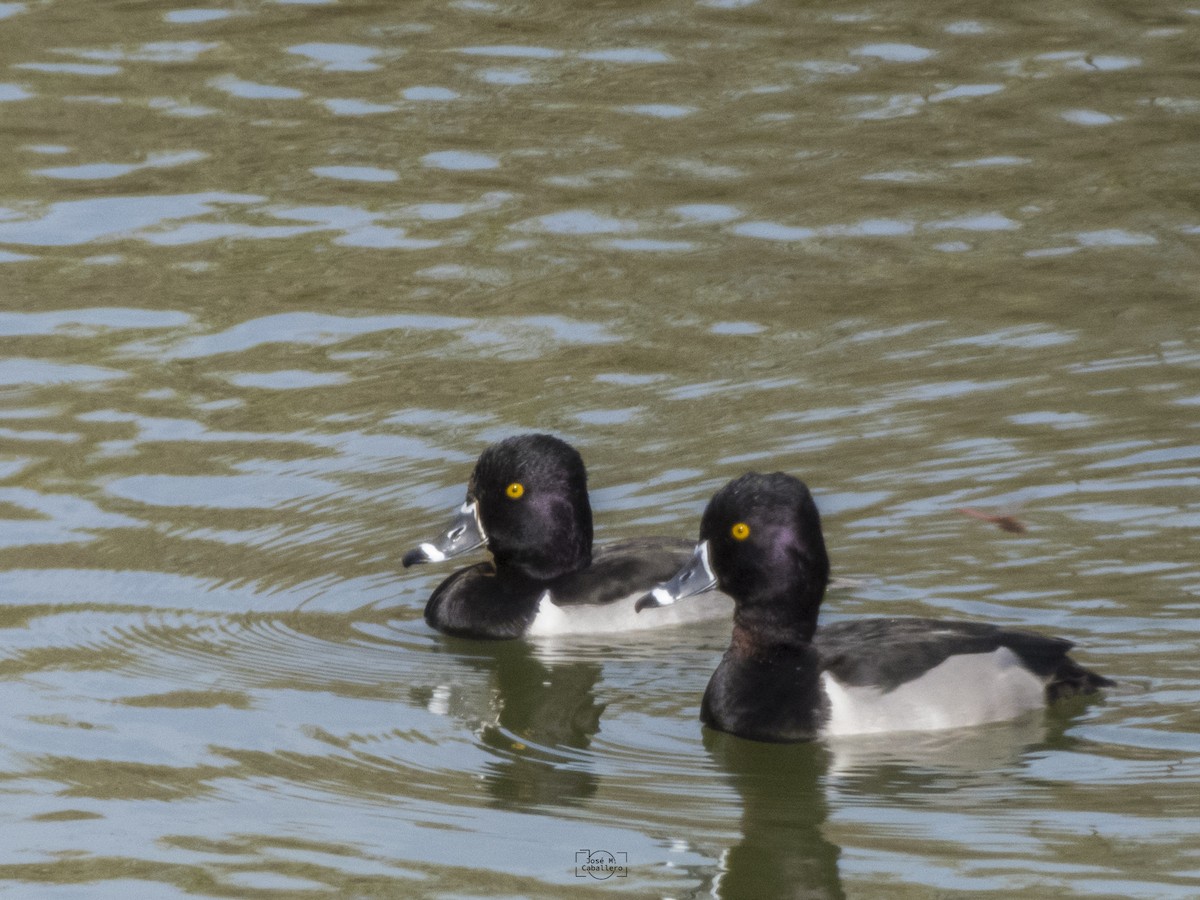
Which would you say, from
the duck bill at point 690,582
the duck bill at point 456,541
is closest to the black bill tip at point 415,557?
the duck bill at point 456,541

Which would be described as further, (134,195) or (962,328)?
(134,195)

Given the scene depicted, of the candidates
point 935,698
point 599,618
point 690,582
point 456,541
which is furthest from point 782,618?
point 456,541

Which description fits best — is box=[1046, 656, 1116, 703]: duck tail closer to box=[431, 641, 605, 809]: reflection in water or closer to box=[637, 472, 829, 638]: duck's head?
box=[637, 472, 829, 638]: duck's head

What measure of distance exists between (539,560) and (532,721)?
134 centimetres

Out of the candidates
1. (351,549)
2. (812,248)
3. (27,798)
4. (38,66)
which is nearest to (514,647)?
(351,549)

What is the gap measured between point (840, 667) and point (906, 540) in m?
1.70

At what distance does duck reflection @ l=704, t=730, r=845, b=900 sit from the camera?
6.79 m

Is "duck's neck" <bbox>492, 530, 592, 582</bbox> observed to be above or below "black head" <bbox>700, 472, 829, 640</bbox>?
below

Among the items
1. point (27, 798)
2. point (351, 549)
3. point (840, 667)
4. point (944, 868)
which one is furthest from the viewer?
point (351, 549)

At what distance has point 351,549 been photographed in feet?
33.3

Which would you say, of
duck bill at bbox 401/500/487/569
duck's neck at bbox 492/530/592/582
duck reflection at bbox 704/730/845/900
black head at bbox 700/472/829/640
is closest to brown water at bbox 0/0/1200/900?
duck reflection at bbox 704/730/845/900

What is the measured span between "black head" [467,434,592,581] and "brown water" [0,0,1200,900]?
0.49 m

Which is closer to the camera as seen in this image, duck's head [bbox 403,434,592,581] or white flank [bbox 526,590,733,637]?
white flank [bbox 526,590,733,637]

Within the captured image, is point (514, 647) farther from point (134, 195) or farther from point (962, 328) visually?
point (134, 195)
